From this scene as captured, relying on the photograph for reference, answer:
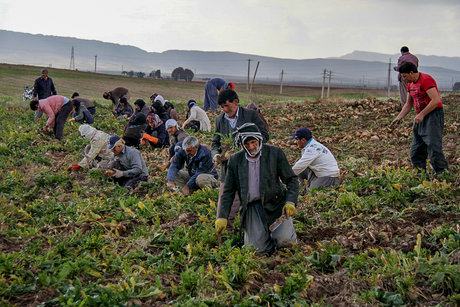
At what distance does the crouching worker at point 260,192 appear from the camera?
14.6 ft

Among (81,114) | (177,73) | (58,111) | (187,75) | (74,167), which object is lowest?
(74,167)

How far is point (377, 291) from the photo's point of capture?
3.33 metres

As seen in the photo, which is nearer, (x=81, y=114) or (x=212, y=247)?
(x=212, y=247)

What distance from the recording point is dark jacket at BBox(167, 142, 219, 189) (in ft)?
22.4

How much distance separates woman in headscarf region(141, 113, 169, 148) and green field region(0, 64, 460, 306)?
6.60 feet

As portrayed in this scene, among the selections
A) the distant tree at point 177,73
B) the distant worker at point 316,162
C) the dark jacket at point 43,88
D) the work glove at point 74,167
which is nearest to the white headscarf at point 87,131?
the work glove at point 74,167

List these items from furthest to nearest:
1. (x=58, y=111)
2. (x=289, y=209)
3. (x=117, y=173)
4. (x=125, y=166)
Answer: (x=58, y=111) → (x=125, y=166) → (x=117, y=173) → (x=289, y=209)

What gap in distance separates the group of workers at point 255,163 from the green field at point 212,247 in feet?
0.83

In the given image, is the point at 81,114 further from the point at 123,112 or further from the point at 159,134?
the point at 159,134

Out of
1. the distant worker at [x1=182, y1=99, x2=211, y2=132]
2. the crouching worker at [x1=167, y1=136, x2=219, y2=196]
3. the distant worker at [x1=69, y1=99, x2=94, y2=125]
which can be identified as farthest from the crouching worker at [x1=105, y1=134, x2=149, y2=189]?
the distant worker at [x1=69, y1=99, x2=94, y2=125]

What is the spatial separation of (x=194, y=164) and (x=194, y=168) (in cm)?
7

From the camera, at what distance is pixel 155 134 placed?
10.2m

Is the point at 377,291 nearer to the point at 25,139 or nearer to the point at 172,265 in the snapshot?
the point at 172,265

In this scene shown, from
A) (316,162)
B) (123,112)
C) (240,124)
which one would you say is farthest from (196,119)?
(240,124)
